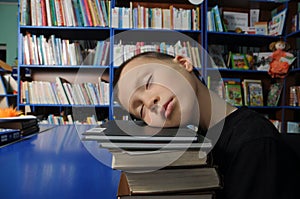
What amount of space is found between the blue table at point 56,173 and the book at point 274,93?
92.5 inches

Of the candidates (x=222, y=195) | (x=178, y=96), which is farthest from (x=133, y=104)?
(x=222, y=195)

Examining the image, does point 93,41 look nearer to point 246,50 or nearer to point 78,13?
point 78,13

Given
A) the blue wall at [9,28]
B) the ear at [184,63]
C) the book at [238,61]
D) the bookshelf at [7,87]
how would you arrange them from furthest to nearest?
the blue wall at [9,28] → the bookshelf at [7,87] → the book at [238,61] → the ear at [184,63]

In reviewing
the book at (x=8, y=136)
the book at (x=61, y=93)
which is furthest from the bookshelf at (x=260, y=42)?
the book at (x=8, y=136)

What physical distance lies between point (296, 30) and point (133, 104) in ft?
8.38

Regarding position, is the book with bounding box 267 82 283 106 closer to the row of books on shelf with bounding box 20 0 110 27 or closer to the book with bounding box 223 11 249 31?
the book with bounding box 223 11 249 31

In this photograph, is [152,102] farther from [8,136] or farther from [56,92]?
[56,92]

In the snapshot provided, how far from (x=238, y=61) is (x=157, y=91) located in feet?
7.97

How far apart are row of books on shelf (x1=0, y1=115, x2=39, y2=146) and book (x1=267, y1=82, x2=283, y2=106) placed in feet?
7.64

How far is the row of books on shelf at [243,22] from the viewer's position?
2.54m

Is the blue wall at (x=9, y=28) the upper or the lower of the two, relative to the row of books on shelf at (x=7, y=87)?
upper

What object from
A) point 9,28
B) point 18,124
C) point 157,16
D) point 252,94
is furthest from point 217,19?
point 9,28

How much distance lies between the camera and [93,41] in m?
2.71

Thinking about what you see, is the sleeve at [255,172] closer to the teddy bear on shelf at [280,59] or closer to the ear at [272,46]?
the teddy bear on shelf at [280,59]
